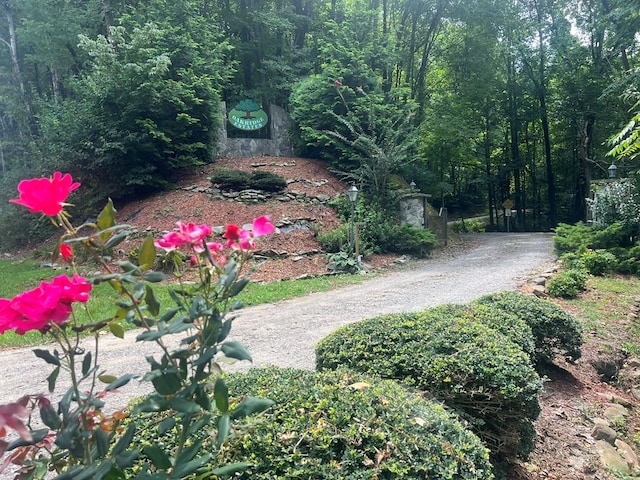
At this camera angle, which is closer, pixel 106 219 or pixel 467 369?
pixel 106 219

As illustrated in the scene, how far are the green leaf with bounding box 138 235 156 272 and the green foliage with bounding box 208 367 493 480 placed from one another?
20.0 inches

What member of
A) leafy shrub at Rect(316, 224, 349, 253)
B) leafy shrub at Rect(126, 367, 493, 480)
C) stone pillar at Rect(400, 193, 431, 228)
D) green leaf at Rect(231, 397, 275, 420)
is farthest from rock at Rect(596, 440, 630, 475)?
stone pillar at Rect(400, 193, 431, 228)

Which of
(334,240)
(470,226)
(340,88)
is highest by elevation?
(340,88)

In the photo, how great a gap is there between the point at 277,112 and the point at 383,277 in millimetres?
7893

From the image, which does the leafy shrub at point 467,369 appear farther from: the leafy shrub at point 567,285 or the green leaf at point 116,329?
the leafy shrub at point 567,285

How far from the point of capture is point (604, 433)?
8.93ft

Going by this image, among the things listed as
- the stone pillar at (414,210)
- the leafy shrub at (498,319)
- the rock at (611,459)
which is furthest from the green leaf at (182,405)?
the stone pillar at (414,210)

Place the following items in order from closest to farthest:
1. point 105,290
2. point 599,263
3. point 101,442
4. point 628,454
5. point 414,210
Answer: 1. point 101,442
2. point 628,454
3. point 105,290
4. point 599,263
5. point 414,210

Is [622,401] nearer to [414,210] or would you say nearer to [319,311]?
[319,311]

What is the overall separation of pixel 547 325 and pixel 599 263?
17.0ft

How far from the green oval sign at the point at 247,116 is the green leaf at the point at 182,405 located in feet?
41.8

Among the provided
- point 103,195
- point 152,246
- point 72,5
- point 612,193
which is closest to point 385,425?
point 152,246

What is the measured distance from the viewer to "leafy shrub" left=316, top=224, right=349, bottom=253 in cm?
908

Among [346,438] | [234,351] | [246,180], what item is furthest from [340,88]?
[234,351]
